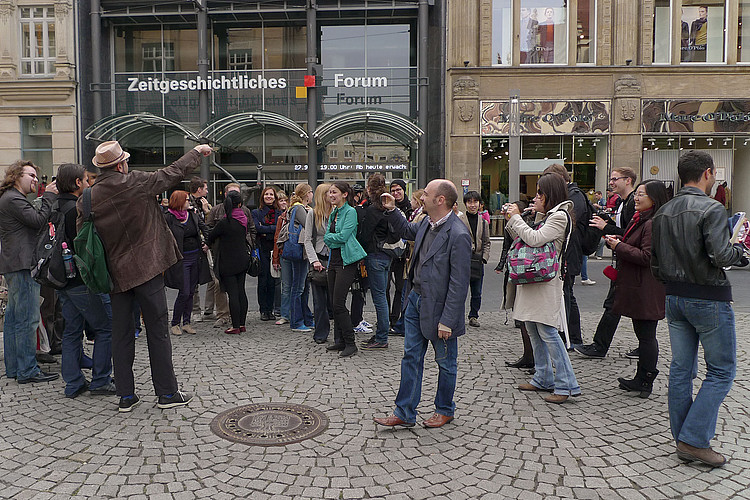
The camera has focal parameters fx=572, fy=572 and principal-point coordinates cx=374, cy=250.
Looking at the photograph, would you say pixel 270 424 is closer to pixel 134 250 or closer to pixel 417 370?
pixel 417 370

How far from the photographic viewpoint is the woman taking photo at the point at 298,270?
7.68 m

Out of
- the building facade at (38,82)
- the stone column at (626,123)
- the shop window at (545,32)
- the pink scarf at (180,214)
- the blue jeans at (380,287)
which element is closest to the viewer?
the blue jeans at (380,287)

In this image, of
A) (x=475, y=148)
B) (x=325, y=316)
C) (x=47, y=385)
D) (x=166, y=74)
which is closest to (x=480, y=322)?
(x=325, y=316)

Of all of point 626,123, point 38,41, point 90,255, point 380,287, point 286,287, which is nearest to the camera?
point 90,255

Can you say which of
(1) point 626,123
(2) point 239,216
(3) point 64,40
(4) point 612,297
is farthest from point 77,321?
(3) point 64,40

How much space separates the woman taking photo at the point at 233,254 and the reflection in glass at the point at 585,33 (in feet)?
53.2

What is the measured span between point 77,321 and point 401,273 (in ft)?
13.1

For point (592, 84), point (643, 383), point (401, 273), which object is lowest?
point (643, 383)

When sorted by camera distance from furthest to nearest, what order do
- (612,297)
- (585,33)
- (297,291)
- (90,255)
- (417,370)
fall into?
(585,33), (297,291), (612,297), (90,255), (417,370)

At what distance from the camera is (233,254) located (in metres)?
7.47

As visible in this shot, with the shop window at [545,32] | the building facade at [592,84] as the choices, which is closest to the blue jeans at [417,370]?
the building facade at [592,84]

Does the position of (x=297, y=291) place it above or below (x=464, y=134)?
below

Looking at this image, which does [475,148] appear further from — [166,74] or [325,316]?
[325,316]

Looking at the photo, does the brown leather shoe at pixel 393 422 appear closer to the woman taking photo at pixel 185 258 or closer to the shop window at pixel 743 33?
the woman taking photo at pixel 185 258
